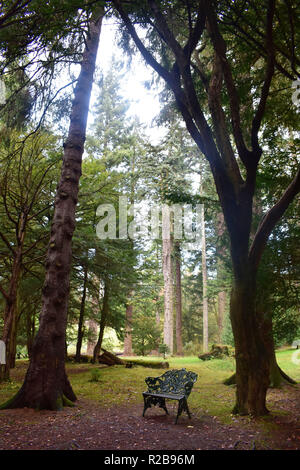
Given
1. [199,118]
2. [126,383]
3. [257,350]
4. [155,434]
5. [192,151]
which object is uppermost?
[192,151]

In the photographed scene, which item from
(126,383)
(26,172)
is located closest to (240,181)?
(26,172)

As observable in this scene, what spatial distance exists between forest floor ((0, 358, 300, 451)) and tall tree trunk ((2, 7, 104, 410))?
0.31 metres

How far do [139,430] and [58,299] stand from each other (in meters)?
2.81

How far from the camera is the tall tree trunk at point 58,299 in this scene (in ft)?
18.2

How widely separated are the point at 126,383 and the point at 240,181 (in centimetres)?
706

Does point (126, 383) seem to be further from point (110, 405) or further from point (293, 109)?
point (293, 109)

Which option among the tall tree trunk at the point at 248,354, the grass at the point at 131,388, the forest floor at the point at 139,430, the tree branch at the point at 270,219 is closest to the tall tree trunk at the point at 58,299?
the forest floor at the point at 139,430

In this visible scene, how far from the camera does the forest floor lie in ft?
12.3

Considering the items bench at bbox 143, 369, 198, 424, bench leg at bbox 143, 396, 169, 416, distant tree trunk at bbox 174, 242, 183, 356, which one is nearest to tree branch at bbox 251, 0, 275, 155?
bench at bbox 143, 369, 198, 424

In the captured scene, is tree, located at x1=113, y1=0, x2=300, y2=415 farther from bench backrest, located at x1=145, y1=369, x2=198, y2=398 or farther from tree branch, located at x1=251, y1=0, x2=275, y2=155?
bench backrest, located at x1=145, y1=369, x2=198, y2=398

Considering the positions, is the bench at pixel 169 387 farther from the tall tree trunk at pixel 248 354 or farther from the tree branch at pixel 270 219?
the tree branch at pixel 270 219

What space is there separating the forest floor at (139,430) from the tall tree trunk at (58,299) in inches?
12.2

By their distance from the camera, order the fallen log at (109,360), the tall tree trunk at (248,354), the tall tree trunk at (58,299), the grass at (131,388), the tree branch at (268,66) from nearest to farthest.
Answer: the tree branch at (268,66), the tall tree trunk at (248,354), the tall tree trunk at (58,299), the grass at (131,388), the fallen log at (109,360)

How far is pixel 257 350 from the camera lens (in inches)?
201
